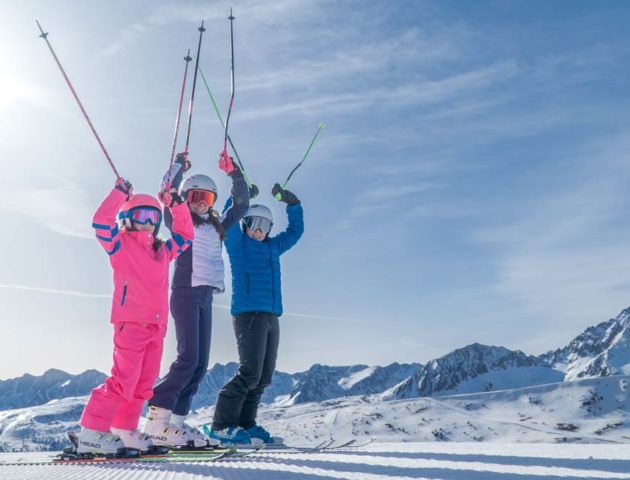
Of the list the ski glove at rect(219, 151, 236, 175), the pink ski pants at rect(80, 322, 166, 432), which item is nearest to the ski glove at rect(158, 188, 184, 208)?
the pink ski pants at rect(80, 322, 166, 432)

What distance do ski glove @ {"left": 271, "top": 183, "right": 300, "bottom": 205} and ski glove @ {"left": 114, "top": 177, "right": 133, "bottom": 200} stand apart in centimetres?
337

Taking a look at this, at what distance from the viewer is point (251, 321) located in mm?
8125

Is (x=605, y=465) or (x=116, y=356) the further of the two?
(x=116, y=356)

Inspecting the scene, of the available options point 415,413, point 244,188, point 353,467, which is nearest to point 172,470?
point 353,467

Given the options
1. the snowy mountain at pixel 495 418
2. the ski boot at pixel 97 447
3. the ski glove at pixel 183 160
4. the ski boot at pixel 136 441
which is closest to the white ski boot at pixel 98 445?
the ski boot at pixel 97 447

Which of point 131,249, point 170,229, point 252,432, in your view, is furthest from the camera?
point 252,432

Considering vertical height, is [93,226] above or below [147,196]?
below

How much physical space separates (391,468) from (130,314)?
2.94 metres

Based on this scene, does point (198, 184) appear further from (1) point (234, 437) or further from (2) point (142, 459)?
(2) point (142, 459)

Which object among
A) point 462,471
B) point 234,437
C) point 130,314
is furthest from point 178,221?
point 462,471

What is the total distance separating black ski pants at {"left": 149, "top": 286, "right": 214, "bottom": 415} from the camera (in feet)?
22.6

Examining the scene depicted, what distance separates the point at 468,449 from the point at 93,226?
15.2ft

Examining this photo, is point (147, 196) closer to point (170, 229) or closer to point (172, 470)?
point (170, 229)

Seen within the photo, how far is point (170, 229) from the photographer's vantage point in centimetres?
743
